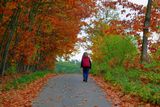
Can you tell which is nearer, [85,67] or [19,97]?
[19,97]

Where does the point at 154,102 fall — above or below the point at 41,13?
below

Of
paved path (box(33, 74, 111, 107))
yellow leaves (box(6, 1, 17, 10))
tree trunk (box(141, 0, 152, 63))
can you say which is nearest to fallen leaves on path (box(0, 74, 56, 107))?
paved path (box(33, 74, 111, 107))

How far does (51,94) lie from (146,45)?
40.9 ft

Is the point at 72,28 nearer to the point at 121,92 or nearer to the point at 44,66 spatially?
the point at 44,66

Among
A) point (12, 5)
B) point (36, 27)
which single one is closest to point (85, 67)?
point (12, 5)

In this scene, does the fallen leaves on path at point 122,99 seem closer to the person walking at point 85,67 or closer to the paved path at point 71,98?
the paved path at point 71,98

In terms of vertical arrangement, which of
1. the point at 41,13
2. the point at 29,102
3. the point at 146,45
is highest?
the point at 41,13

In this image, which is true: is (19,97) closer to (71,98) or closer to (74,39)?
(71,98)

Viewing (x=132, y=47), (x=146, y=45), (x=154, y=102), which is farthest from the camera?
(x=132, y=47)

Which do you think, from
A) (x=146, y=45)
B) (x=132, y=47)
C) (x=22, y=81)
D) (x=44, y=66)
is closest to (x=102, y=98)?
(x=22, y=81)

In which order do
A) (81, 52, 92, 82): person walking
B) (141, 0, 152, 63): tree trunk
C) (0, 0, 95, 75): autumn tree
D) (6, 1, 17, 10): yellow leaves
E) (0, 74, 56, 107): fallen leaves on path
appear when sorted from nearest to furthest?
(0, 74, 56, 107): fallen leaves on path → (6, 1, 17, 10): yellow leaves → (81, 52, 92, 82): person walking → (0, 0, 95, 75): autumn tree → (141, 0, 152, 63): tree trunk

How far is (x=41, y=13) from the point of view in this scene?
1388 inches

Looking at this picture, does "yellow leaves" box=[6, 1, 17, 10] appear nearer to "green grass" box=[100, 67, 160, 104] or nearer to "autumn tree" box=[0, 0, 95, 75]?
"autumn tree" box=[0, 0, 95, 75]

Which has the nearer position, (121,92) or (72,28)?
(121,92)
